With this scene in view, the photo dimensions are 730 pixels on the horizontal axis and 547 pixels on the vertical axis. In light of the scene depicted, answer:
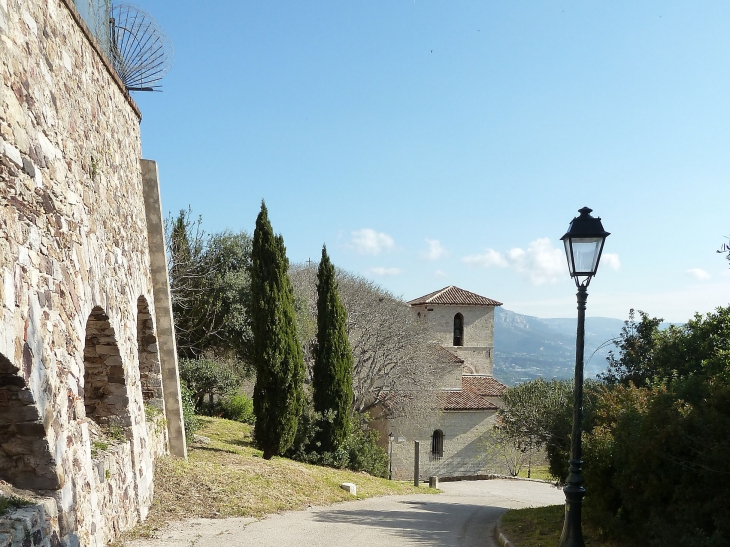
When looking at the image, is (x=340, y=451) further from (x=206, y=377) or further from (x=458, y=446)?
(x=458, y=446)

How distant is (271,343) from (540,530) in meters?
8.40

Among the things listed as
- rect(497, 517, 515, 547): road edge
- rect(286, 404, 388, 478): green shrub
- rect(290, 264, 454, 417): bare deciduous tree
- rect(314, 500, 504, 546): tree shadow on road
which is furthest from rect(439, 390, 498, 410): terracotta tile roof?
rect(497, 517, 515, 547): road edge

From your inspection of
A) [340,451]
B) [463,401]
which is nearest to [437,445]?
[463,401]

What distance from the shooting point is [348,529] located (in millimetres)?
9359

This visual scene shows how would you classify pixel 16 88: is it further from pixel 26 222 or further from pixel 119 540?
pixel 119 540

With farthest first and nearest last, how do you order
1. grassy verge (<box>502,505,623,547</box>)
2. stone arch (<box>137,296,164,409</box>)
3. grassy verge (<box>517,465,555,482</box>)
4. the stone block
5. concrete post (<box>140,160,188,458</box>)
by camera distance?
1. grassy verge (<box>517,465,555,482</box>)
2. the stone block
3. stone arch (<box>137,296,164,409</box>)
4. concrete post (<box>140,160,188,458</box>)
5. grassy verge (<box>502,505,623,547</box>)

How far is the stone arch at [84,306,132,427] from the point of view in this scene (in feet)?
26.0

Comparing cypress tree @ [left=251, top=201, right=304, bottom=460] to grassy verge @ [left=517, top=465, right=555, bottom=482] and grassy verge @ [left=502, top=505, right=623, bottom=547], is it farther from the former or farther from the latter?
grassy verge @ [left=517, top=465, right=555, bottom=482]

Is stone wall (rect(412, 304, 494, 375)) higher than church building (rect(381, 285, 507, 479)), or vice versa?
stone wall (rect(412, 304, 494, 375))

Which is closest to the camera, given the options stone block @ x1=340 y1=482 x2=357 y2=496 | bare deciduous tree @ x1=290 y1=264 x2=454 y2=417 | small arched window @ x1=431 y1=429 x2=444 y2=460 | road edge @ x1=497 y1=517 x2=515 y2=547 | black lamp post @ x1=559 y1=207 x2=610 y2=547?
black lamp post @ x1=559 y1=207 x2=610 y2=547

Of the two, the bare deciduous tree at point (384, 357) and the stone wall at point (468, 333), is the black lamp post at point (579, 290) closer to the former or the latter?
the bare deciduous tree at point (384, 357)

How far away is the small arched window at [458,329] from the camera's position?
39406mm

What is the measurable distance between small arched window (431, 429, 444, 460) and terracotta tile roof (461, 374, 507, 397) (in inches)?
137

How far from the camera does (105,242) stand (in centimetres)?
755
